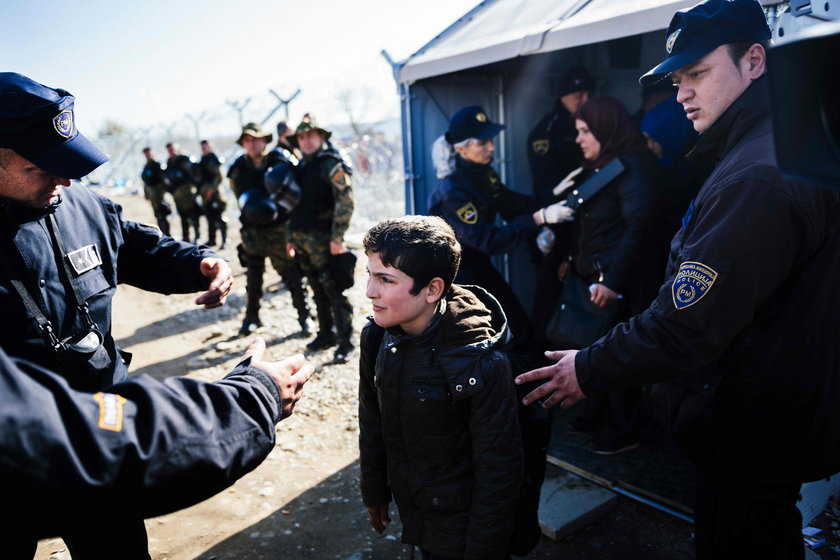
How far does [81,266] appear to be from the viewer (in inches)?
77.5

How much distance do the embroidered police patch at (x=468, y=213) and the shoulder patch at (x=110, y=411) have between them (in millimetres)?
2590

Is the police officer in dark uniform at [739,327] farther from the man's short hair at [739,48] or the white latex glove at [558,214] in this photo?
the white latex glove at [558,214]

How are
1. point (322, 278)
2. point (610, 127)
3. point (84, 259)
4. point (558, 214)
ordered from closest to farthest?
1. point (84, 259)
2. point (610, 127)
3. point (558, 214)
4. point (322, 278)

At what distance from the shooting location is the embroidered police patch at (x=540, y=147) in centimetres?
444

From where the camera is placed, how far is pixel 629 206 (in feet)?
10.4

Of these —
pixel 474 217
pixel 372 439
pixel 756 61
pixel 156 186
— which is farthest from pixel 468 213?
pixel 156 186

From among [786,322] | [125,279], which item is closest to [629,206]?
[786,322]

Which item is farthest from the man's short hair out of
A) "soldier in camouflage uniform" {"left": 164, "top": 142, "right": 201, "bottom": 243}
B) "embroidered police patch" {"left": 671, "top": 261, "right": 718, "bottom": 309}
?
"soldier in camouflage uniform" {"left": 164, "top": 142, "right": 201, "bottom": 243}

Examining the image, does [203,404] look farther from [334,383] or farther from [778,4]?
[334,383]

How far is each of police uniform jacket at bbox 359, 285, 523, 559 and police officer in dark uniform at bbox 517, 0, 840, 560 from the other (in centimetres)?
20

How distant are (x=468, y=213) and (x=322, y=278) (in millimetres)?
2156

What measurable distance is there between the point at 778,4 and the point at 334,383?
382cm

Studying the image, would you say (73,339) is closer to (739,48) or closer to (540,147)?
(739,48)

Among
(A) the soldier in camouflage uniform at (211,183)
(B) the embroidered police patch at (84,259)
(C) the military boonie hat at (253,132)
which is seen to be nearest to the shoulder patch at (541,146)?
(C) the military boonie hat at (253,132)
